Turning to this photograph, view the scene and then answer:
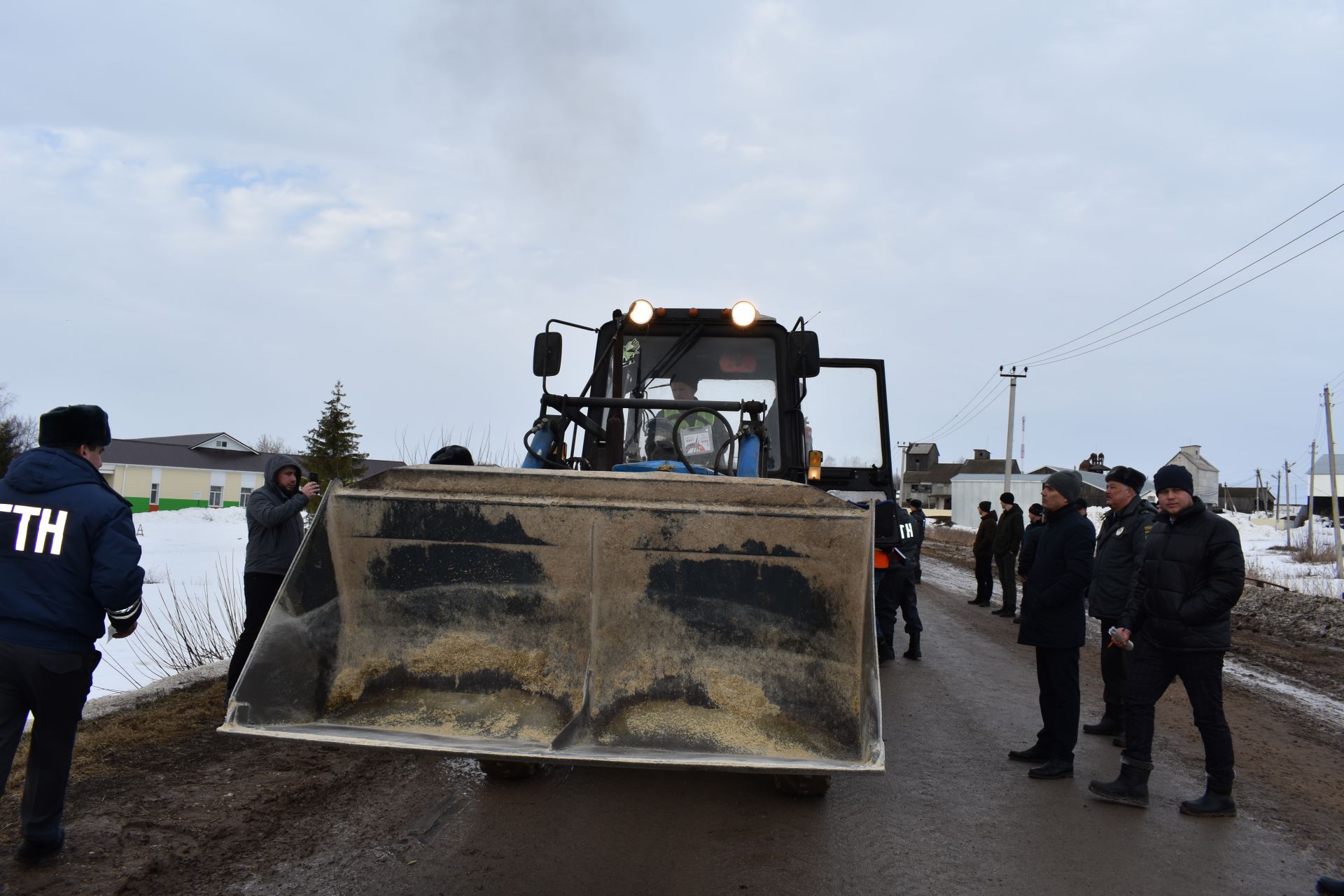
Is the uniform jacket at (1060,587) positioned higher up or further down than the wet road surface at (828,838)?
higher up

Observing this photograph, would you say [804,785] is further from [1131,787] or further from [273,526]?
[273,526]

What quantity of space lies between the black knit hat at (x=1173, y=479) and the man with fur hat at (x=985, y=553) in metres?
8.85

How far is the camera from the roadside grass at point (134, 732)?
4.19m

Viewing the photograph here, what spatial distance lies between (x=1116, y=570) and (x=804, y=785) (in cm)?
296

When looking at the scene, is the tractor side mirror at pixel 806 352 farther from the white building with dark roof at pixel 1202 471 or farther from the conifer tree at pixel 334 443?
the white building with dark roof at pixel 1202 471

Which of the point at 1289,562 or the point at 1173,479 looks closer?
the point at 1173,479

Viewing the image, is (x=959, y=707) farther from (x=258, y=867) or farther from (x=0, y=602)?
(x=0, y=602)

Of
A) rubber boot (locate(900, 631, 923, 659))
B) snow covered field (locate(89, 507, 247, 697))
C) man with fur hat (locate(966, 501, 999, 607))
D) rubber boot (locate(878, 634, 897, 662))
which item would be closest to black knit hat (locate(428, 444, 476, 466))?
snow covered field (locate(89, 507, 247, 697))

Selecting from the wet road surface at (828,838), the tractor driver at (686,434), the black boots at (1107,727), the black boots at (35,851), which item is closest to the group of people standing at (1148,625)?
the wet road surface at (828,838)

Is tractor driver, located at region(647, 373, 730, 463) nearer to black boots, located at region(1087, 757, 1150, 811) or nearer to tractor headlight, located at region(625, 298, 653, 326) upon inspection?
tractor headlight, located at region(625, 298, 653, 326)

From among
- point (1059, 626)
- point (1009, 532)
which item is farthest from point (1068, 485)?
point (1009, 532)

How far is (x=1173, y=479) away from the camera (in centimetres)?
448

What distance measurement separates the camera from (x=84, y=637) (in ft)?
10.4

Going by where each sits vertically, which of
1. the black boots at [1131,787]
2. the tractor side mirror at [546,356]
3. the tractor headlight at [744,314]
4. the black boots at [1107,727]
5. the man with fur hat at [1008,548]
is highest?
the tractor headlight at [744,314]
